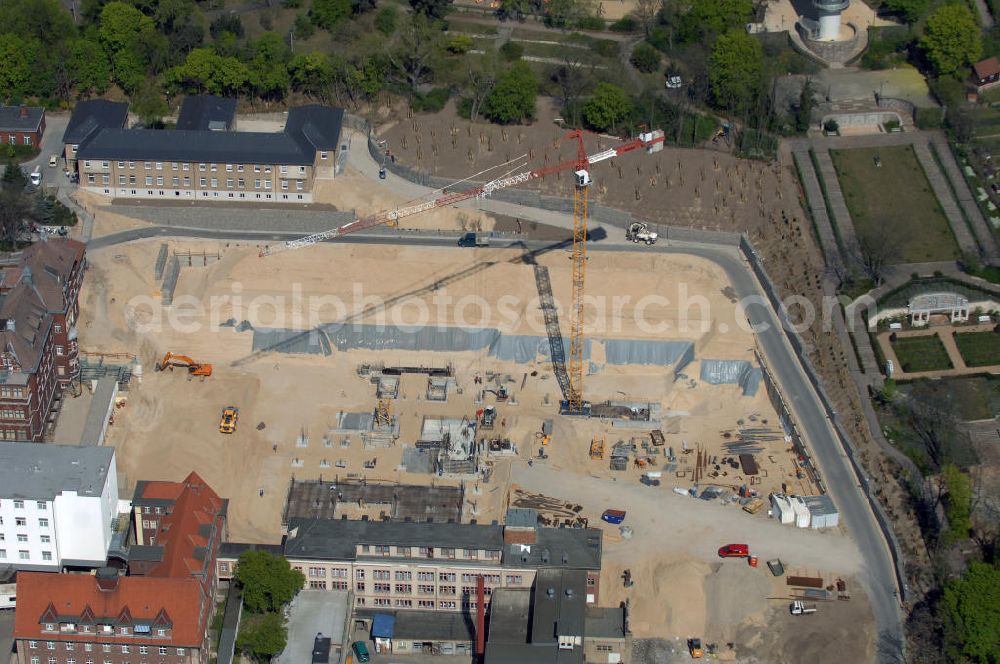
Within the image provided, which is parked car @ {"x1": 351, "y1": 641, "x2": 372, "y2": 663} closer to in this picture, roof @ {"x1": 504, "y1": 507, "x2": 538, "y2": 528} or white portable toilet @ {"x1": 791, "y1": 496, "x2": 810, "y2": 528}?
roof @ {"x1": 504, "y1": 507, "x2": 538, "y2": 528}

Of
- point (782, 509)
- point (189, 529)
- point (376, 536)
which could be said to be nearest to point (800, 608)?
point (782, 509)

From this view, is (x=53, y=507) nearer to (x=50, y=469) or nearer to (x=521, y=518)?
(x=50, y=469)

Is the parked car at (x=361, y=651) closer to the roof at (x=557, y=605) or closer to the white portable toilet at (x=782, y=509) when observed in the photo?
the roof at (x=557, y=605)

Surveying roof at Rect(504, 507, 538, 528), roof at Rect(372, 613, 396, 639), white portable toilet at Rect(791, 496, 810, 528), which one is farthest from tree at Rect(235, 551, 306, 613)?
white portable toilet at Rect(791, 496, 810, 528)

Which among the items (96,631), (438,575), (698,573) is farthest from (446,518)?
(96,631)

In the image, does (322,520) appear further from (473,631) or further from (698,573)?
(698,573)

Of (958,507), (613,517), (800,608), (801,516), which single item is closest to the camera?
(800,608)

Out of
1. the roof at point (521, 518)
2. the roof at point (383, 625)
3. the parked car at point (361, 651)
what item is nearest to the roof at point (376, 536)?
the roof at point (521, 518)
